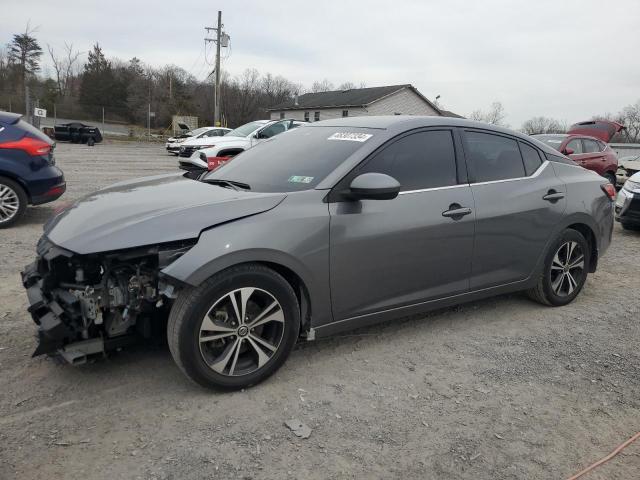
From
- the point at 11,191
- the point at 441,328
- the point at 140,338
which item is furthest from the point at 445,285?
the point at 11,191

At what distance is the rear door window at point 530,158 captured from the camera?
172 inches

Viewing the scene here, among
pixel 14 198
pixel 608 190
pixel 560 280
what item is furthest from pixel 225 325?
pixel 14 198

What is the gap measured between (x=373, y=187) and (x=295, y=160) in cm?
→ 78

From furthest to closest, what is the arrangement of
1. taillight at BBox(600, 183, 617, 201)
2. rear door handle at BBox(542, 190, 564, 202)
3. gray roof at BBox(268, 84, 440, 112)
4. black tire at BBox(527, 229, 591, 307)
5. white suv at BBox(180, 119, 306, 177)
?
1. gray roof at BBox(268, 84, 440, 112)
2. white suv at BBox(180, 119, 306, 177)
3. taillight at BBox(600, 183, 617, 201)
4. black tire at BBox(527, 229, 591, 307)
5. rear door handle at BBox(542, 190, 564, 202)

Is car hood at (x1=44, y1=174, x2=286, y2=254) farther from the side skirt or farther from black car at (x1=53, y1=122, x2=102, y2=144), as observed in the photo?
black car at (x1=53, y1=122, x2=102, y2=144)

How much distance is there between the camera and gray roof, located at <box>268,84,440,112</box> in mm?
45625

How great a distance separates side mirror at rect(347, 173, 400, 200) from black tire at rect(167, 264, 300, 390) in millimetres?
719

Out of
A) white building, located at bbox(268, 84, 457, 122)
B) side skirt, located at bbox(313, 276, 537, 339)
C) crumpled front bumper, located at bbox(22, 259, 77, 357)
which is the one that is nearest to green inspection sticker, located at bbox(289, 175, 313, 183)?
side skirt, located at bbox(313, 276, 537, 339)

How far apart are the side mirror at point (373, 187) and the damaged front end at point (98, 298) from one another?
1.07 metres

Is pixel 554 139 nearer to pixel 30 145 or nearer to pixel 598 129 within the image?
pixel 598 129

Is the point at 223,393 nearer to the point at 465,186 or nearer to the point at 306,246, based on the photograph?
the point at 306,246

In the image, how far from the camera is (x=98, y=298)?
9.09ft

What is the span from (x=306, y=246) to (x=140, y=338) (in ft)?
3.71

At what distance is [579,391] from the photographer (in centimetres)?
320
